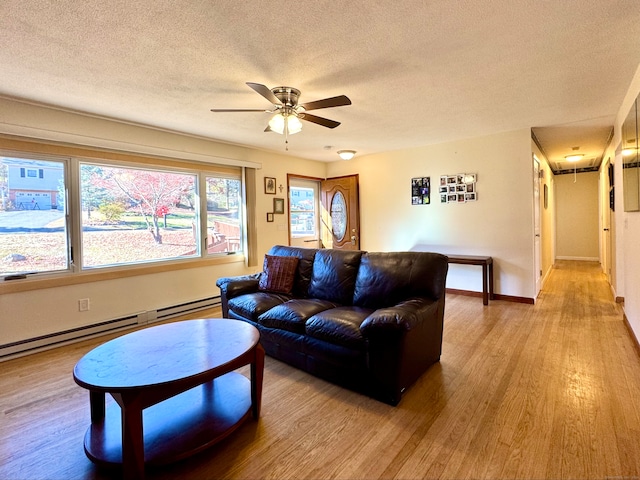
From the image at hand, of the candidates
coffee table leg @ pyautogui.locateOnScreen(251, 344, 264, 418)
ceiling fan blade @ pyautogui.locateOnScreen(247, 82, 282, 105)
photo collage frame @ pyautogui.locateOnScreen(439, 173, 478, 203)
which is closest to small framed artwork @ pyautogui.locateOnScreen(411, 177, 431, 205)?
photo collage frame @ pyautogui.locateOnScreen(439, 173, 478, 203)

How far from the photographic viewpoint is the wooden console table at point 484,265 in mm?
4297

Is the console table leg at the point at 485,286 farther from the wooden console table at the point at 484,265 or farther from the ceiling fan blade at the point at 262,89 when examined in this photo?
the ceiling fan blade at the point at 262,89

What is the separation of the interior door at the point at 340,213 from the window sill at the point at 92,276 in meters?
2.41

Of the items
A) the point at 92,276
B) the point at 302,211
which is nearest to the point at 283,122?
the point at 92,276

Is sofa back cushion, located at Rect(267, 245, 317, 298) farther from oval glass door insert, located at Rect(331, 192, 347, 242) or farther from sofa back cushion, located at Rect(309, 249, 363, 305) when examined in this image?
oval glass door insert, located at Rect(331, 192, 347, 242)

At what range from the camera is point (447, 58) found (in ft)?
7.47

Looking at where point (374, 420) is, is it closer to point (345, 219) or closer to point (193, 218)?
point (193, 218)

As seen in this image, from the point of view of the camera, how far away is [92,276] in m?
3.44

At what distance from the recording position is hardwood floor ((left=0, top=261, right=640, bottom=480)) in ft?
5.09

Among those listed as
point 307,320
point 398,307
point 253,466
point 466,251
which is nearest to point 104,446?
point 253,466

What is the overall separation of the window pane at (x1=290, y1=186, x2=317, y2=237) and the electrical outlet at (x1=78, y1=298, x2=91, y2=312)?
10.8 ft

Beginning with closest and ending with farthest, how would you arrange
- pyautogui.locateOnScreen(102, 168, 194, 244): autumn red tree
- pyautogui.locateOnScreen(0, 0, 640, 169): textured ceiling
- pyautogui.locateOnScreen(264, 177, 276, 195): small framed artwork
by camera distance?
pyautogui.locateOnScreen(0, 0, 640, 169): textured ceiling → pyautogui.locateOnScreen(102, 168, 194, 244): autumn red tree → pyautogui.locateOnScreen(264, 177, 276, 195): small framed artwork

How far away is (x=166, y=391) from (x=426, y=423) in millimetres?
1448

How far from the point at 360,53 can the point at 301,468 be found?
8.24ft
